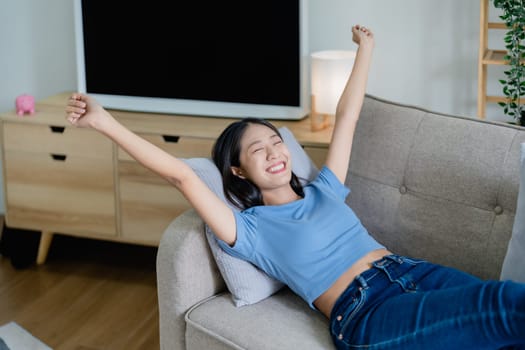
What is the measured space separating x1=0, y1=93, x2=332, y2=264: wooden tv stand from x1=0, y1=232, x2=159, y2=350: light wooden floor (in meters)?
0.18

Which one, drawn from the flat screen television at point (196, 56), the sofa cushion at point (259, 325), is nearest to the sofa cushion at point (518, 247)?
the sofa cushion at point (259, 325)

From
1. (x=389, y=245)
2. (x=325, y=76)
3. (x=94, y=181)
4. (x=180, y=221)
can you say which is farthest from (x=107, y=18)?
(x=389, y=245)

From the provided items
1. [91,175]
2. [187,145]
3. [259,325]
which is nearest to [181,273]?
[259,325]

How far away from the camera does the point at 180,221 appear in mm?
2057

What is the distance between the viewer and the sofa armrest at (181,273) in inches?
78.5

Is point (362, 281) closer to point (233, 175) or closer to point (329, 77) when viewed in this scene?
point (233, 175)

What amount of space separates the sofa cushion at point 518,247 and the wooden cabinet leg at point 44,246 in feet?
6.60

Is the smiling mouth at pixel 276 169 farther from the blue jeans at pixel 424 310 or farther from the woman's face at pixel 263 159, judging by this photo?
the blue jeans at pixel 424 310

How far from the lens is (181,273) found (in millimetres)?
1995

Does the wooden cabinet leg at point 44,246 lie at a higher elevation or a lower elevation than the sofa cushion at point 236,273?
lower

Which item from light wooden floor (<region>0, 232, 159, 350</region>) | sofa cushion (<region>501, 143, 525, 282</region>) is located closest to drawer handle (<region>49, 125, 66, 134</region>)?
light wooden floor (<region>0, 232, 159, 350</region>)

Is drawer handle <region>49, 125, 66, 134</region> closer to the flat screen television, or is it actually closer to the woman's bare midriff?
the flat screen television

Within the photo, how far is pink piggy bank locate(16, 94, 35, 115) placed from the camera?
3.09 metres

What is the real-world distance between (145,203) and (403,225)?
1.17 meters
